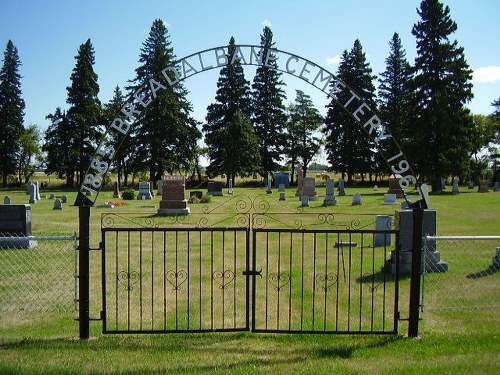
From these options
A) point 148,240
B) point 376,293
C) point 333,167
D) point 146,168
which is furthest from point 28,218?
point 333,167

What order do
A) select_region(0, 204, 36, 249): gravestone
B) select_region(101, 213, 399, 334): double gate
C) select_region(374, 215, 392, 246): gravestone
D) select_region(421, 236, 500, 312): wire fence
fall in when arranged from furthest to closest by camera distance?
select_region(0, 204, 36, 249): gravestone → select_region(374, 215, 392, 246): gravestone → select_region(421, 236, 500, 312): wire fence → select_region(101, 213, 399, 334): double gate

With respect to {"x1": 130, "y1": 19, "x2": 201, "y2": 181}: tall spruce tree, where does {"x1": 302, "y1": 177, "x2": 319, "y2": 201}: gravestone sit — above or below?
below

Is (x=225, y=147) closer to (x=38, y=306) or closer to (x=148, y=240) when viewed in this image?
(x=148, y=240)

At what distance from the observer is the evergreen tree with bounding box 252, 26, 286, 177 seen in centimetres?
5922

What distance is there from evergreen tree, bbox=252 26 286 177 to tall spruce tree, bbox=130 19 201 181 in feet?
32.3

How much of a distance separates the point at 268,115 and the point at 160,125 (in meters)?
14.7

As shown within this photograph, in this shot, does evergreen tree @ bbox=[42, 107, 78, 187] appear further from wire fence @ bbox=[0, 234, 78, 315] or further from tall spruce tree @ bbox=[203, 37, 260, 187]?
wire fence @ bbox=[0, 234, 78, 315]

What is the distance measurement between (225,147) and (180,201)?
31507 millimetres

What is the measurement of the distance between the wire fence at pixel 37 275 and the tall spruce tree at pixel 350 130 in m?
46.4

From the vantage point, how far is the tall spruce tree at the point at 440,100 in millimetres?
39250

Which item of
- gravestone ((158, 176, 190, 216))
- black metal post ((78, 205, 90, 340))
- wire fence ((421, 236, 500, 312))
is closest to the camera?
black metal post ((78, 205, 90, 340))

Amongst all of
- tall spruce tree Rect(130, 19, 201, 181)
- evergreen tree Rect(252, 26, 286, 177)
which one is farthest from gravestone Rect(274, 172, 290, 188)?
tall spruce tree Rect(130, 19, 201, 181)

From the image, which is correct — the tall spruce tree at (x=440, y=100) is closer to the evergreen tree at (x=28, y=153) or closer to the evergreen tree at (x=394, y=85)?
the evergreen tree at (x=394, y=85)

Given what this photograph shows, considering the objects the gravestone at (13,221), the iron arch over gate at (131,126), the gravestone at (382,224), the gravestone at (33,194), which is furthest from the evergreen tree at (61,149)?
the iron arch over gate at (131,126)
